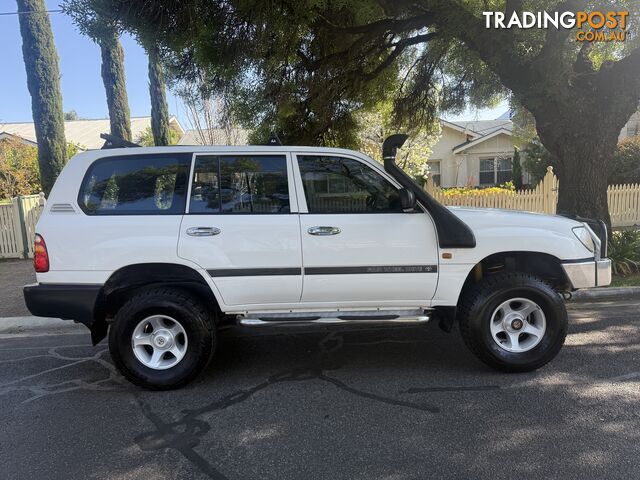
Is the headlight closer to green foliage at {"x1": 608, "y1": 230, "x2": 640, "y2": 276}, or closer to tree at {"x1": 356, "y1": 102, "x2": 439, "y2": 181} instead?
green foliage at {"x1": 608, "y1": 230, "x2": 640, "y2": 276}

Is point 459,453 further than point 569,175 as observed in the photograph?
No

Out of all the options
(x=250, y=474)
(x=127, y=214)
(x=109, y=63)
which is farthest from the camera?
(x=109, y=63)

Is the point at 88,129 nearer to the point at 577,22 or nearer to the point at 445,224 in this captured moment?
the point at 577,22

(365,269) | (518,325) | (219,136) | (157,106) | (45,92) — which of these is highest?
(157,106)

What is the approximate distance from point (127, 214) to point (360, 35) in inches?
236

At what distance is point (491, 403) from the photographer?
12.3 ft

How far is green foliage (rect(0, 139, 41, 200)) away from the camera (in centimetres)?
1683

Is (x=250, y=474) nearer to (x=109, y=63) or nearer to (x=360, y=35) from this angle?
(x=360, y=35)

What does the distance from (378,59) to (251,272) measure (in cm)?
695

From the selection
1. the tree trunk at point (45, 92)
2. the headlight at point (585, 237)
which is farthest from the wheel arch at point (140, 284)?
the tree trunk at point (45, 92)

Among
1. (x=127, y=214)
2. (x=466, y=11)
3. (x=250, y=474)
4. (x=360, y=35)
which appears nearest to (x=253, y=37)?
(x=360, y=35)

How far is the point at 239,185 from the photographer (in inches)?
167

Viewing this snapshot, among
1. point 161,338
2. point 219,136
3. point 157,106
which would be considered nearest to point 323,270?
point 161,338

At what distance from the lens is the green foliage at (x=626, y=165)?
15852 mm
